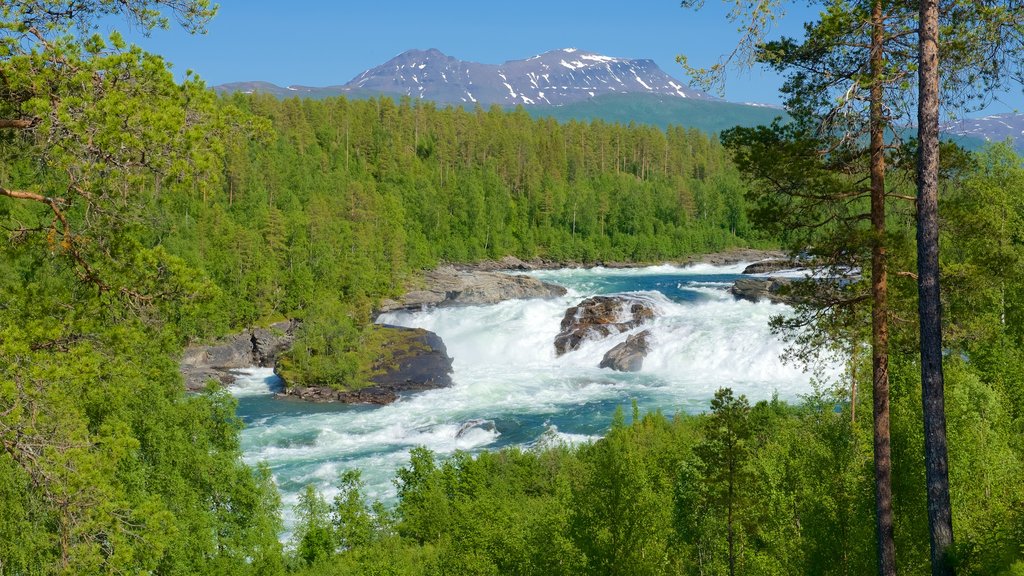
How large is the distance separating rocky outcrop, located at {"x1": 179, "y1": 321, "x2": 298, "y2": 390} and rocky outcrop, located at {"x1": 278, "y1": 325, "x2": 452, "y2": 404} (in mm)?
4825

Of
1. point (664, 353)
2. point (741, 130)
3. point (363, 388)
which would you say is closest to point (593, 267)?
point (664, 353)

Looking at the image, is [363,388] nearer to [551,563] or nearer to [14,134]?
[551,563]

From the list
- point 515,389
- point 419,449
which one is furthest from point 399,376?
point 419,449

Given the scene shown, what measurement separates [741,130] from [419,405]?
25.2m

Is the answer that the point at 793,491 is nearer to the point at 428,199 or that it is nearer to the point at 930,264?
the point at 930,264

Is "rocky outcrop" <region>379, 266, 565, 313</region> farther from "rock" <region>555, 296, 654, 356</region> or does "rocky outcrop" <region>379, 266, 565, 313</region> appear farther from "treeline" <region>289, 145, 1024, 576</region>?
"treeline" <region>289, 145, 1024, 576</region>

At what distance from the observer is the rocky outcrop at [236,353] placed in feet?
128

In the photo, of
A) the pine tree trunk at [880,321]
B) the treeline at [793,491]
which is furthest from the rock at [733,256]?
the pine tree trunk at [880,321]

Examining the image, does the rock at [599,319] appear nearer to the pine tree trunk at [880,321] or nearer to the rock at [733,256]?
the pine tree trunk at [880,321]

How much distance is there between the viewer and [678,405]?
3216 centimetres

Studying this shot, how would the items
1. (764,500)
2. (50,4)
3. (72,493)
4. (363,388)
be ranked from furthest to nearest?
(363,388) → (764,500) → (50,4) → (72,493)

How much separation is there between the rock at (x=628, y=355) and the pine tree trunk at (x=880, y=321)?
99.7 ft

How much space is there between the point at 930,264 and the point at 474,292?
4865 cm

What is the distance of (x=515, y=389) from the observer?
117 ft
